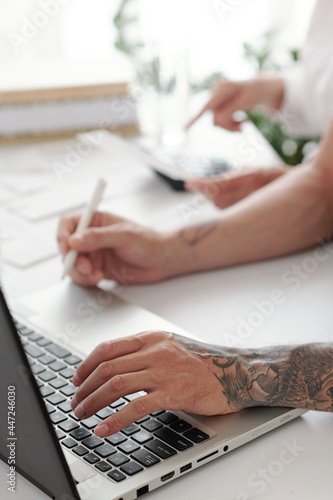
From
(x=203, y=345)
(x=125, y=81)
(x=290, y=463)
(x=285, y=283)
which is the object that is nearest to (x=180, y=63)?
(x=125, y=81)

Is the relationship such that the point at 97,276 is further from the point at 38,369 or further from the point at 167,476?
the point at 167,476

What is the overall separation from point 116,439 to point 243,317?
11.3 inches

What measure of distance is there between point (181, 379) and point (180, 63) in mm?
908

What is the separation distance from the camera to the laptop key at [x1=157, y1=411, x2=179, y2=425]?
603 mm

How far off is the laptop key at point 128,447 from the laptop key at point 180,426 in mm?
43

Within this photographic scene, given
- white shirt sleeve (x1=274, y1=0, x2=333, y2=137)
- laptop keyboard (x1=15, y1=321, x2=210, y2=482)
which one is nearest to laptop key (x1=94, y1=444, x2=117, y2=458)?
laptop keyboard (x1=15, y1=321, x2=210, y2=482)

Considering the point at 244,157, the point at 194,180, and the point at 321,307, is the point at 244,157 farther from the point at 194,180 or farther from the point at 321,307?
the point at 321,307

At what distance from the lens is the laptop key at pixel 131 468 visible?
21.2 inches

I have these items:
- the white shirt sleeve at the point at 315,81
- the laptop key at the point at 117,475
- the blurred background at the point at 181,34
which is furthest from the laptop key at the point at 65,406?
the blurred background at the point at 181,34

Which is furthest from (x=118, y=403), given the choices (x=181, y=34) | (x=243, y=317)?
(x=181, y=34)

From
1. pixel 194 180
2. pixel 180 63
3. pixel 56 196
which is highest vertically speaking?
pixel 180 63

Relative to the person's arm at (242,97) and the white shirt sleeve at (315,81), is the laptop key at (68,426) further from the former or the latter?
the person's arm at (242,97)

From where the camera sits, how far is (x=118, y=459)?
553 millimetres

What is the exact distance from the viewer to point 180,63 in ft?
4.43
